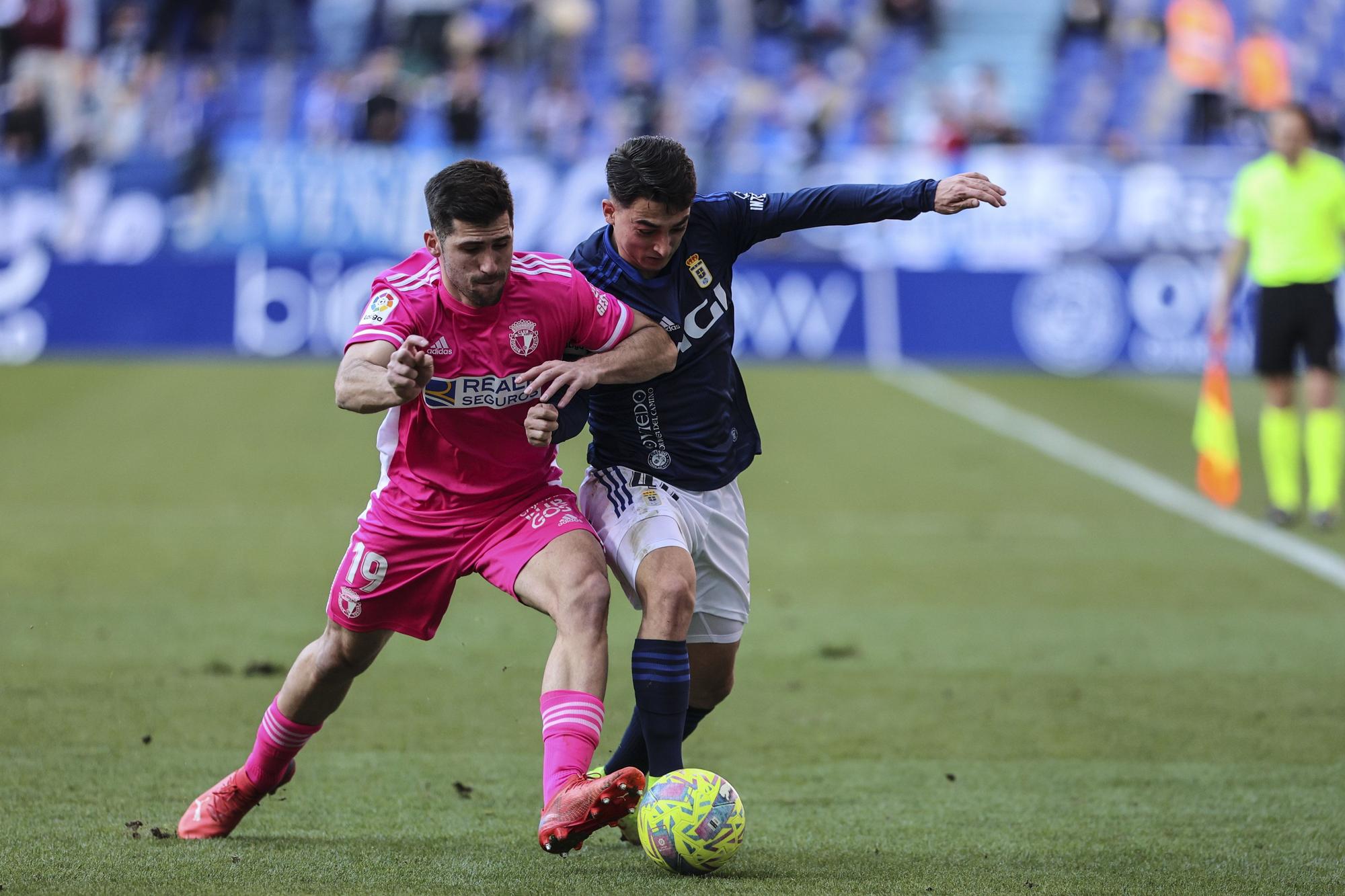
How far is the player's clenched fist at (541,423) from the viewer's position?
14.6 feet

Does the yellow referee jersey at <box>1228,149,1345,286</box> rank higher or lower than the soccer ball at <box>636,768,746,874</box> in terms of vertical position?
higher

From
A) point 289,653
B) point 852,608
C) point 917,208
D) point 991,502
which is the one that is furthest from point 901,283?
point 917,208

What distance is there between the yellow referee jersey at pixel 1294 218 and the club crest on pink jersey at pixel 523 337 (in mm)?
7992

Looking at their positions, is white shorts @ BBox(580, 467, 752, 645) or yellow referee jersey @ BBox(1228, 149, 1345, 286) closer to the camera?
white shorts @ BBox(580, 467, 752, 645)

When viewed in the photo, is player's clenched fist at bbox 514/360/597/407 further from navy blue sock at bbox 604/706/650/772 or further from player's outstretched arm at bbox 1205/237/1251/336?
player's outstretched arm at bbox 1205/237/1251/336

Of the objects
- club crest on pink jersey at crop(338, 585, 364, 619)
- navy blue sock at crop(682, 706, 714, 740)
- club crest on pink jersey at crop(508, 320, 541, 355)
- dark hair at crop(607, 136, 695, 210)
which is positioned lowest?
navy blue sock at crop(682, 706, 714, 740)

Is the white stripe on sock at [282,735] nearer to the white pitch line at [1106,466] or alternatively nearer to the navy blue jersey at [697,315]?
the navy blue jersey at [697,315]

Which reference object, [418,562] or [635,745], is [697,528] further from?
[418,562]

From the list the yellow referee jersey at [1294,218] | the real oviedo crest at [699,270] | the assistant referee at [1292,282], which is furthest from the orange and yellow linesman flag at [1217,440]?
the real oviedo crest at [699,270]

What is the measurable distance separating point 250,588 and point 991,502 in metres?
5.54

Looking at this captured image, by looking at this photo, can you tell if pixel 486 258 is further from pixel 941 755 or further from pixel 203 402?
pixel 203 402

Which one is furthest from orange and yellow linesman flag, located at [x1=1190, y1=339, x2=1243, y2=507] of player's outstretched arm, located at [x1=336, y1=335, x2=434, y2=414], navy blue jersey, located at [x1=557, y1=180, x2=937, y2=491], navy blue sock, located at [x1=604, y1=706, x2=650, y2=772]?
player's outstretched arm, located at [x1=336, y1=335, x2=434, y2=414]

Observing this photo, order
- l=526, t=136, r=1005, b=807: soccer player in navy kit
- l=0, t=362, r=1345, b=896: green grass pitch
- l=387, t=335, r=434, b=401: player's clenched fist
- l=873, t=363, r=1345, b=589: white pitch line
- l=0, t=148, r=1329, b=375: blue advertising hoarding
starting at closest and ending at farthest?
l=387, t=335, r=434, b=401: player's clenched fist
l=0, t=362, r=1345, b=896: green grass pitch
l=526, t=136, r=1005, b=807: soccer player in navy kit
l=873, t=363, r=1345, b=589: white pitch line
l=0, t=148, r=1329, b=375: blue advertising hoarding

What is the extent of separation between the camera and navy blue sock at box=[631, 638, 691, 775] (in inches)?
181
